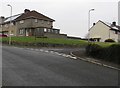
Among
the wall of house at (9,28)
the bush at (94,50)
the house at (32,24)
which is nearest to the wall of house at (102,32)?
the house at (32,24)

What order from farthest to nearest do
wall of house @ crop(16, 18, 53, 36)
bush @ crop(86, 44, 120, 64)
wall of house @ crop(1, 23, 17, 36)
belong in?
wall of house @ crop(1, 23, 17, 36) < wall of house @ crop(16, 18, 53, 36) < bush @ crop(86, 44, 120, 64)

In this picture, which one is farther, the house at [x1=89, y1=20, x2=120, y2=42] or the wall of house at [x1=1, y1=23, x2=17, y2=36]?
the house at [x1=89, y1=20, x2=120, y2=42]

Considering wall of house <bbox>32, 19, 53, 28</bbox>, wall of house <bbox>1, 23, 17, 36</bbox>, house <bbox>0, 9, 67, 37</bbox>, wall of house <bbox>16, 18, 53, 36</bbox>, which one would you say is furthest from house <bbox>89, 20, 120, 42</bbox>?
wall of house <bbox>1, 23, 17, 36</bbox>

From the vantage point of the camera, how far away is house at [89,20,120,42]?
69963 mm

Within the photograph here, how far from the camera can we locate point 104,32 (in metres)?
71.4

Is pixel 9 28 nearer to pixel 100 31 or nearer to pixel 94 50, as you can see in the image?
pixel 100 31

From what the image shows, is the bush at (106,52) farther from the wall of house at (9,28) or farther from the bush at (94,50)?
the wall of house at (9,28)

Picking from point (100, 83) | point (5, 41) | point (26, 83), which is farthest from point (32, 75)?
point (5, 41)

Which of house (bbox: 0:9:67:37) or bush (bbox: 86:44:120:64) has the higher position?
house (bbox: 0:9:67:37)

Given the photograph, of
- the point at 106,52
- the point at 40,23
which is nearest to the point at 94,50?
the point at 106,52

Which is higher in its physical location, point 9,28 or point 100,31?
point 9,28

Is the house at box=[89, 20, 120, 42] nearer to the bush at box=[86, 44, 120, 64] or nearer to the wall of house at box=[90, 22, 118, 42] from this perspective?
the wall of house at box=[90, 22, 118, 42]

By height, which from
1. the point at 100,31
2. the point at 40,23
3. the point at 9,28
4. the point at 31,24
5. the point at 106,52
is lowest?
the point at 106,52

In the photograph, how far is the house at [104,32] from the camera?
230 ft
